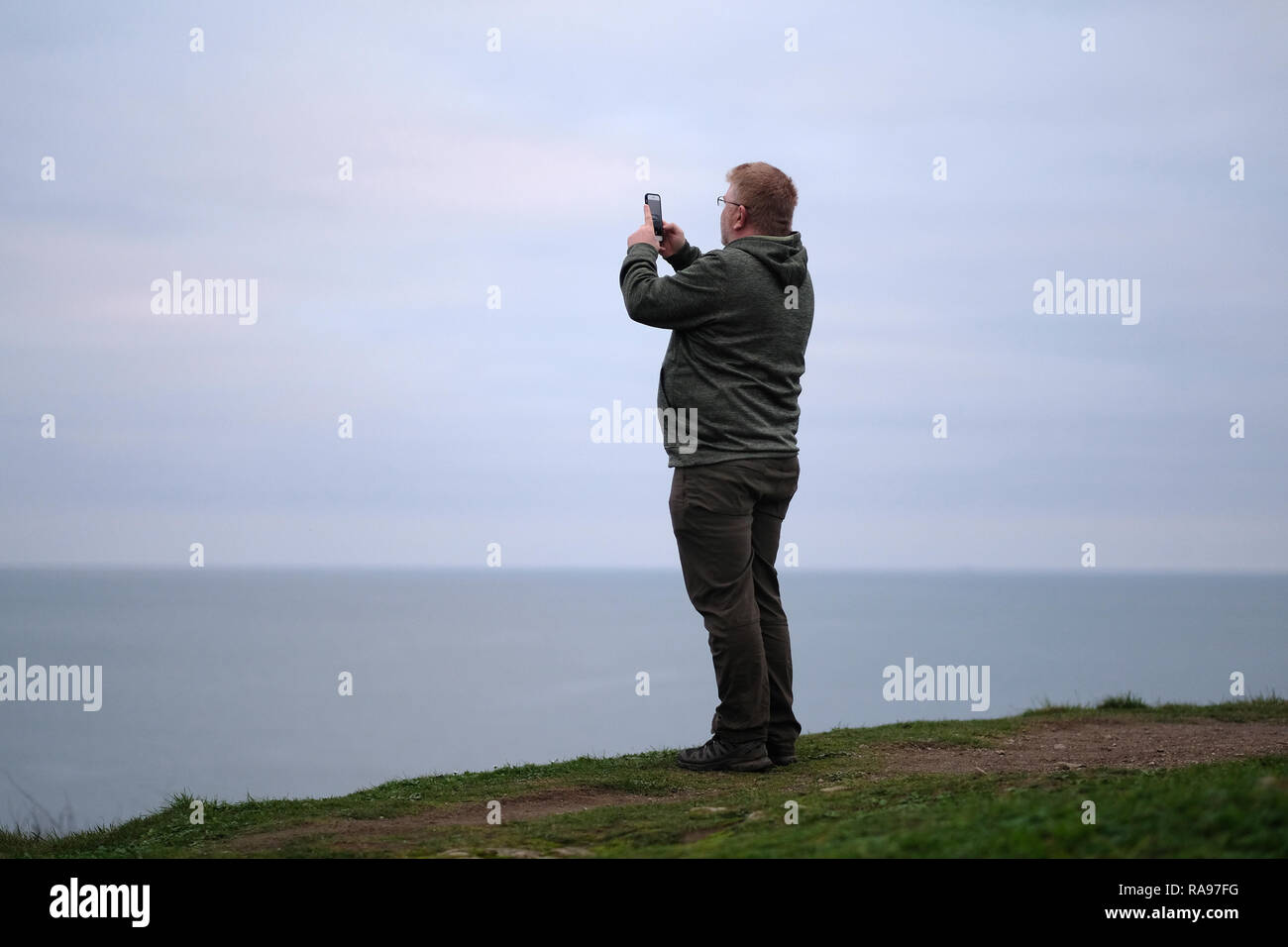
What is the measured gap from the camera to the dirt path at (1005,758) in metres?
4.94

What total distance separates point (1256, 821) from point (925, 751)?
3.94 metres

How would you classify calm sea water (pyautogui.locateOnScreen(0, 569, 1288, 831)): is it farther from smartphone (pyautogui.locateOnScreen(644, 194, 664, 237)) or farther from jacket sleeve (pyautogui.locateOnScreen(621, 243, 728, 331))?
smartphone (pyautogui.locateOnScreen(644, 194, 664, 237))

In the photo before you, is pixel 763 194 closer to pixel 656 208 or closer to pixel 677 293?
pixel 656 208

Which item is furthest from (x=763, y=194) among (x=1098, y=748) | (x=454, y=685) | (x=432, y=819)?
(x=454, y=685)

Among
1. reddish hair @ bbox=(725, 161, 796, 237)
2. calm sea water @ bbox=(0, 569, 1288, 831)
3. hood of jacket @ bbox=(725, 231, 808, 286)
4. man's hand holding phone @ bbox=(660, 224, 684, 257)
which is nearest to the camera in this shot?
hood of jacket @ bbox=(725, 231, 808, 286)

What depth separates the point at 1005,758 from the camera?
6.59 m

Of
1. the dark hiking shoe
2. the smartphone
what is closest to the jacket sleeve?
the smartphone

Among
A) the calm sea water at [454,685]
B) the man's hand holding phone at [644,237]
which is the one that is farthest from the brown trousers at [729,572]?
the calm sea water at [454,685]

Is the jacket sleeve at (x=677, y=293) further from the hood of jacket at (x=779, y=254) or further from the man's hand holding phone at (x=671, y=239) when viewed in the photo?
the man's hand holding phone at (x=671, y=239)

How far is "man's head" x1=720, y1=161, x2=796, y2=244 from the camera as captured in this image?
6367 millimetres

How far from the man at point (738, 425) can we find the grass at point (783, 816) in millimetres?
399
